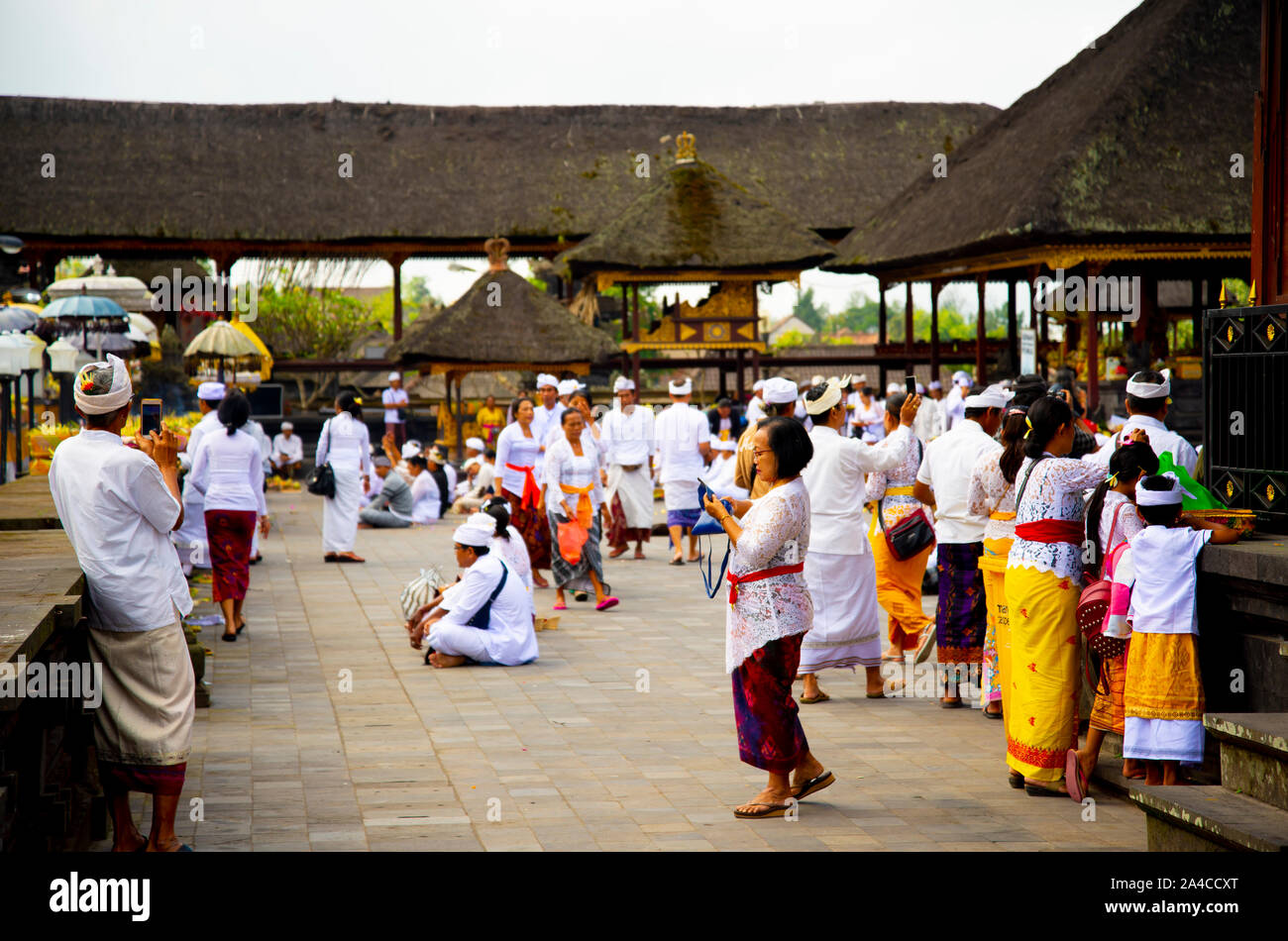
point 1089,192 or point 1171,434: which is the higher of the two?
point 1089,192

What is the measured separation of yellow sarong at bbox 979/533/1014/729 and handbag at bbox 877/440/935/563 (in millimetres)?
1324

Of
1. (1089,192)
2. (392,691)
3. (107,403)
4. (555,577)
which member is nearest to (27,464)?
(555,577)

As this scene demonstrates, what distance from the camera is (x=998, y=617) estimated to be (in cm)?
650

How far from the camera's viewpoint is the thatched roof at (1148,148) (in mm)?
17828

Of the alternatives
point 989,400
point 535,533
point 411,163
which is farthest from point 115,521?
point 411,163

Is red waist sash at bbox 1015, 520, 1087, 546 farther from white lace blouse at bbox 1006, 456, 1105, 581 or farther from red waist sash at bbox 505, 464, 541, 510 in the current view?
red waist sash at bbox 505, 464, 541, 510

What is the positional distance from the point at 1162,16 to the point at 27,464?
15.8 m

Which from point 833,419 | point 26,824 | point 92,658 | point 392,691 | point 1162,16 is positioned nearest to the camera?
point 26,824

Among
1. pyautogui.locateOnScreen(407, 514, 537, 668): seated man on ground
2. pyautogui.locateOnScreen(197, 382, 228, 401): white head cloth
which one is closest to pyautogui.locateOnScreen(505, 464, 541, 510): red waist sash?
pyautogui.locateOnScreen(197, 382, 228, 401): white head cloth

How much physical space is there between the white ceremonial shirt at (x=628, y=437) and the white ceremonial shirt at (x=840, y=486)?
6.28 metres

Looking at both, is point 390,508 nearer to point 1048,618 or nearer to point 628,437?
point 628,437

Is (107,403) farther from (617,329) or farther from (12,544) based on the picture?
(617,329)

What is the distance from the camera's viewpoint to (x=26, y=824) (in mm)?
4465

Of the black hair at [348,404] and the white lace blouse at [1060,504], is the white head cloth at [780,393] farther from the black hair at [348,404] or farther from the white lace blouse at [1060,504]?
the black hair at [348,404]
